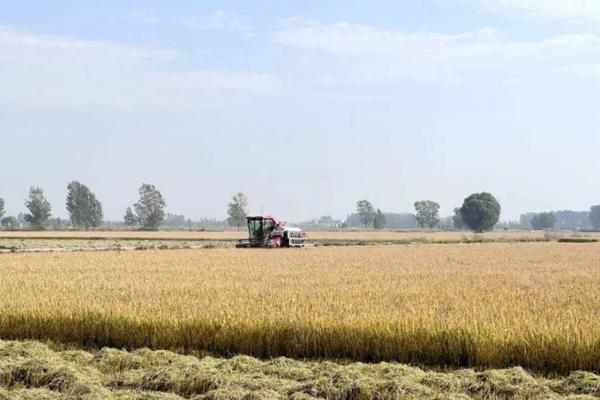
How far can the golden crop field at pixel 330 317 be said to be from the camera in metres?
11.1

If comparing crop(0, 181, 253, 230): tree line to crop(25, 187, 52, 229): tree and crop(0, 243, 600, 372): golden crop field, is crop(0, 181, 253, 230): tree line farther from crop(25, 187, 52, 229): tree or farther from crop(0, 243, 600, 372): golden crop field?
crop(0, 243, 600, 372): golden crop field

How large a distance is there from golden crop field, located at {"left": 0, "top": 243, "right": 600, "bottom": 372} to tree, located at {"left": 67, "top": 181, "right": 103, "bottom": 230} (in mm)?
151555

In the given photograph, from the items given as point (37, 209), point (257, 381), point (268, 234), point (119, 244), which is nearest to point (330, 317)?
point (257, 381)

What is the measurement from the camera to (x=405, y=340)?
1148 centimetres

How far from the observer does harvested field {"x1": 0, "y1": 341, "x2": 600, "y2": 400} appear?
916 cm

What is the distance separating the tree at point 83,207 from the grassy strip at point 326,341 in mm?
160501

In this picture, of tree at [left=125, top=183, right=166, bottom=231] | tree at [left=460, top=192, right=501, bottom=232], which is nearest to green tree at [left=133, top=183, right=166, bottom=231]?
tree at [left=125, top=183, right=166, bottom=231]

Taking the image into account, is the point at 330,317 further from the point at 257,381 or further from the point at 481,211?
the point at 481,211

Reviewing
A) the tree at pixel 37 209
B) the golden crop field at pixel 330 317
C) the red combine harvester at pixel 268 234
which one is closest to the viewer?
the golden crop field at pixel 330 317

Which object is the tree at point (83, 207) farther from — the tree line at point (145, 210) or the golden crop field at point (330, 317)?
the golden crop field at point (330, 317)

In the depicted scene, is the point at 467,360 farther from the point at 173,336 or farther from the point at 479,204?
the point at 479,204

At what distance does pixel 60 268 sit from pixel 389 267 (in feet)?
39.2

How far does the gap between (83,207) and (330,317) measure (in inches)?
6504

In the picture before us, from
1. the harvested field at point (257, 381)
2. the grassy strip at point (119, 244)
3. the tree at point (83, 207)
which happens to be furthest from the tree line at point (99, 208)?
the harvested field at point (257, 381)
